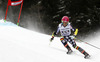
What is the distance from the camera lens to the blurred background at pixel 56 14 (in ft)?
65.6

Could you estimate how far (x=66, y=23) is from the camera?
18.1ft

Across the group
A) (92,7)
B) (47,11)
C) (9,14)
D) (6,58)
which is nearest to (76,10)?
(92,7)

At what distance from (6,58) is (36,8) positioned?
2063 centimetres

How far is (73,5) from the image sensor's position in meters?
21.4

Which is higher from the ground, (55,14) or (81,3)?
(81,3)

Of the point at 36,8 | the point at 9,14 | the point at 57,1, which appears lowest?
the point at 9,14

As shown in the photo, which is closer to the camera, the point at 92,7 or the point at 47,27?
the point at 92,7

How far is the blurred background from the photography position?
20000 millimetres

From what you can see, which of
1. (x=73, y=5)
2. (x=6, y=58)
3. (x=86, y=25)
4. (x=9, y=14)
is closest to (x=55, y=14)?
(x=73, y=5)

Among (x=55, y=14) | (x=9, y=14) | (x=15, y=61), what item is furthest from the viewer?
(x=9, y=14)

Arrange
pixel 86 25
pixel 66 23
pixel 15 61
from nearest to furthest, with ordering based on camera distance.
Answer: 1. pixel 15 61
2. pixel 66 23
3. pixel 86 25

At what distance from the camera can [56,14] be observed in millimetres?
22781

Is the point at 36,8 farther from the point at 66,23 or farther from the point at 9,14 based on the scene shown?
the point at 66,23

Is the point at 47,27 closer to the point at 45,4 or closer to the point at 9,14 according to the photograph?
the point at 45,4
